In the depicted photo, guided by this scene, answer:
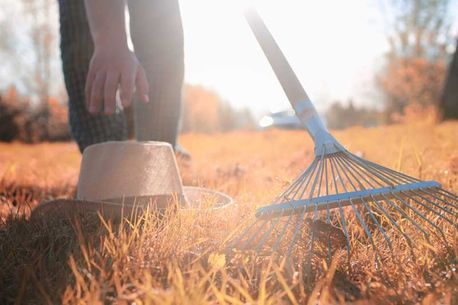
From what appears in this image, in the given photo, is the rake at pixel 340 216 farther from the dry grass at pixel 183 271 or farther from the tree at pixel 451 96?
the tree at pixel 451 96

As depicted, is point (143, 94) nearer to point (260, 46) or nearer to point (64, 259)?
point (260, 46)

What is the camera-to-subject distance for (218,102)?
32.0 metres

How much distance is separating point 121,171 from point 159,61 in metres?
0.88

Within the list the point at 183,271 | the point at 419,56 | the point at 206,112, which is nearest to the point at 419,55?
the point at 419,56

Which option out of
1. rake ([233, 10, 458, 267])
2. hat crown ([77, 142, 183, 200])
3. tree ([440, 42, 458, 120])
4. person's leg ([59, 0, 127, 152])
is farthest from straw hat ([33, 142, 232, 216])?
tree ([440, 42, 458, 120])

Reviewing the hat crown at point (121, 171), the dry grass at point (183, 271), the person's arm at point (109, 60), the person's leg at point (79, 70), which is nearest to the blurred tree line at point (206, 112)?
the person's leg at point (79, 70)

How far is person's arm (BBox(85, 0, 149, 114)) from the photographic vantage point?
1.46 meters

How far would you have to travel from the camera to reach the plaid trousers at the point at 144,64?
2.35 metres

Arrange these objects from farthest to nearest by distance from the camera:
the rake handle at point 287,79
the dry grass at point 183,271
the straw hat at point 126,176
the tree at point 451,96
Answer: the tree at point 451,96 < the straw hat at point 126,176 < the rake handle at point 287,79 < the dry grass at point 183,271

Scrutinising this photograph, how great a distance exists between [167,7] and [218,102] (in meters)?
29.8

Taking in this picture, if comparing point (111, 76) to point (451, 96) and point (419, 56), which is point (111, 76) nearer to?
point (451, 96)

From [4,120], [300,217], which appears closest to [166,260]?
[300,217]

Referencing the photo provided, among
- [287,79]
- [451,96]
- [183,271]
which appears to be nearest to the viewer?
[183,271]

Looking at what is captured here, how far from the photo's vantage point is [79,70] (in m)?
2.47
